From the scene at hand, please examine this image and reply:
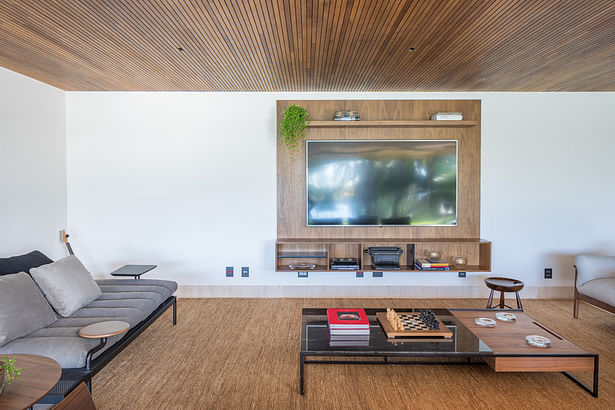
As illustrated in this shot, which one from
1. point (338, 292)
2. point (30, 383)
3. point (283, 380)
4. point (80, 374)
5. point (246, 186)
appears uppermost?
point (246, 186)

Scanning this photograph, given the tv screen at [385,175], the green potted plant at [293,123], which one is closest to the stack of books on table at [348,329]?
the tv screen at [385,175]

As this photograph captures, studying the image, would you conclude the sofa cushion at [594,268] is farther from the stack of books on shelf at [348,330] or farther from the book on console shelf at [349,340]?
the book on console shelf at [349,340]

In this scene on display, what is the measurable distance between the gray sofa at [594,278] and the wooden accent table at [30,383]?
4.14 metres

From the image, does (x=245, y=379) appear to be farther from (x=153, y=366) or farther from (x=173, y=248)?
(x=173, y=248)

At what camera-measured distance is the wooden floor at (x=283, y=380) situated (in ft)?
7.18

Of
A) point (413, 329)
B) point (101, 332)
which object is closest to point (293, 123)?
point (413, 329)

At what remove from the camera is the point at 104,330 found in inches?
83.7

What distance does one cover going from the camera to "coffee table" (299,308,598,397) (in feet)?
7.14

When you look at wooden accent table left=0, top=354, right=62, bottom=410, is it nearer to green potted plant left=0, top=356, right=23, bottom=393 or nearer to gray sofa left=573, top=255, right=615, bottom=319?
green potted plant left=0, top=356, right=23, bottom=393

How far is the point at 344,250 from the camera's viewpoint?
4.29 meters

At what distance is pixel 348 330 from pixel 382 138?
8.12ft

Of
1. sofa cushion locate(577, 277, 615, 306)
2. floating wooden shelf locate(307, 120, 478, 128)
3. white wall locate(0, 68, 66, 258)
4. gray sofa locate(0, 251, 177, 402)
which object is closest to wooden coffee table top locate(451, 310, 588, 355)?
sofa cushion locate(577, 277, 615, 306)

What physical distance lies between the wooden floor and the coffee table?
0.33ft

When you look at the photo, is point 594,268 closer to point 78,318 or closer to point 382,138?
point 382,138
